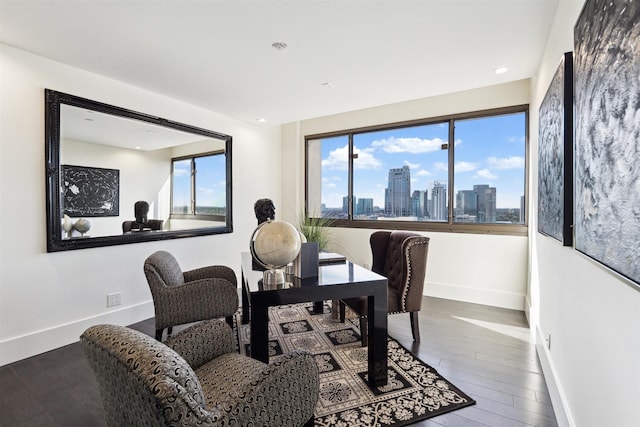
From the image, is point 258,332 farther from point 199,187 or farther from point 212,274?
point 199,187

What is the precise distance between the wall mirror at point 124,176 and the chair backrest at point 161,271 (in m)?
0.92

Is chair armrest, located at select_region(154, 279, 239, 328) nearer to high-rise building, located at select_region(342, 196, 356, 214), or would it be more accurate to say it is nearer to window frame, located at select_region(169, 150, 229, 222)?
window frame, located at select_region(169, 150, 229, 222)

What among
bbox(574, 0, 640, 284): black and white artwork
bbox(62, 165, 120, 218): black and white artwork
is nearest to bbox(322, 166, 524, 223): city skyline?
bbox(574, 0, 640, 284): black and white artwork

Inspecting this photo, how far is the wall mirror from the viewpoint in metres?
2.71

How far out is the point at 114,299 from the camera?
3.12 m

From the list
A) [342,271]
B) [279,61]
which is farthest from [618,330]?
[279,61]

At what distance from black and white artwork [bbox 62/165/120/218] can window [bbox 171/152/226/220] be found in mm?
677

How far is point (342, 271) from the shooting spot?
2.30 m

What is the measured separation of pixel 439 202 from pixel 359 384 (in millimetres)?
2755

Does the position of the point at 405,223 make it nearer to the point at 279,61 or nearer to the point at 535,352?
the point at 535,352

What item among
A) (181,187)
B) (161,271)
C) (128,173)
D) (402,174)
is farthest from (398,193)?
(128,173)

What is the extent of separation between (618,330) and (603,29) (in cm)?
101

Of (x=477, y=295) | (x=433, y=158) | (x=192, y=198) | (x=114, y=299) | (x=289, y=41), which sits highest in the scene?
(x=289, y=41)

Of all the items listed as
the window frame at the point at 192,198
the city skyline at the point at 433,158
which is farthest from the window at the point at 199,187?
the city skyline at the point at 433,158
